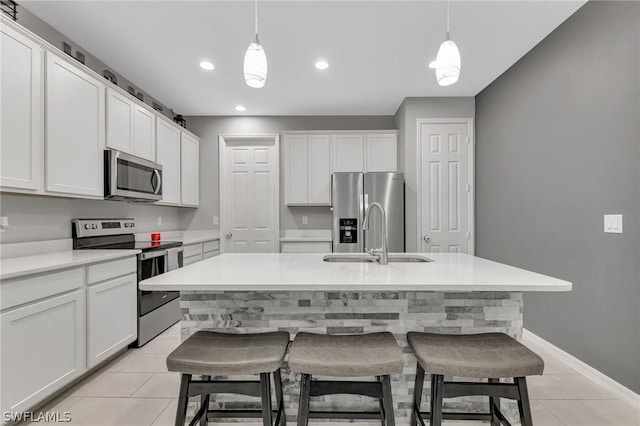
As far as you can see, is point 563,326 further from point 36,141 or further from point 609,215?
point 36,141

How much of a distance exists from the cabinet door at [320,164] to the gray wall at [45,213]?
2.31 m

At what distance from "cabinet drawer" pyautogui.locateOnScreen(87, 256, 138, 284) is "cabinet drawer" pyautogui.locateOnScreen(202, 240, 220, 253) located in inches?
60.8

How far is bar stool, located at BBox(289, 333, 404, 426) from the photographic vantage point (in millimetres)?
1196

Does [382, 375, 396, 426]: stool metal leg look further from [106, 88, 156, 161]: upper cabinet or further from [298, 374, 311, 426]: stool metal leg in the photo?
[106, 88, 156, 161]: upper cabinet

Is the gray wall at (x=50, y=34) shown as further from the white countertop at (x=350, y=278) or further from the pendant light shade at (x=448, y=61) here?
the pendant light shade at (x=448, y=61)

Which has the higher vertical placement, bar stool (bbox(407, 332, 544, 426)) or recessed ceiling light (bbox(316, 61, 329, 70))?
recessed ceiling light (bbox(316, 61, 329, 70))

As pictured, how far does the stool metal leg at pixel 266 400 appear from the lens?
1259mm

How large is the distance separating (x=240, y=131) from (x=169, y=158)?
122 cm

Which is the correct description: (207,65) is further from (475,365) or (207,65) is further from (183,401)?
(475,365)

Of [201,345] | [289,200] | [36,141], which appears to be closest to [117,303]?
[36,141]

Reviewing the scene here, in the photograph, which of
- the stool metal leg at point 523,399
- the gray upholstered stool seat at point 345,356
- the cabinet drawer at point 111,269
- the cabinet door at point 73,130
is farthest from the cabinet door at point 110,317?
the stool metal leg at point 523,399

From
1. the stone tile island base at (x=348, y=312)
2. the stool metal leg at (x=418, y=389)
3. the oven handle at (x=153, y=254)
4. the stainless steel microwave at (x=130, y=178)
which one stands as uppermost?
the stainless steel microwave at (x=130, y=178)

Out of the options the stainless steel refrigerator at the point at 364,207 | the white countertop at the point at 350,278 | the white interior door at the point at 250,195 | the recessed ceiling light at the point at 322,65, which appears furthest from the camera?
the white interior door at the point at 250,195

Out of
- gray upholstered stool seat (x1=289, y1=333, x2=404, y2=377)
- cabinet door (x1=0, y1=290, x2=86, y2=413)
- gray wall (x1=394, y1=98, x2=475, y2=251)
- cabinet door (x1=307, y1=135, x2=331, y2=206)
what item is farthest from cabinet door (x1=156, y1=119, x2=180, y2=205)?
gray upholstered stool seat (x1=289, y1=333, x2=404, y2=377)
